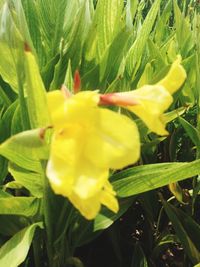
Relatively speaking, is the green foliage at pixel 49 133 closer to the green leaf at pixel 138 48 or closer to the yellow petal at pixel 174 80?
the green leaf at pixel 138 48

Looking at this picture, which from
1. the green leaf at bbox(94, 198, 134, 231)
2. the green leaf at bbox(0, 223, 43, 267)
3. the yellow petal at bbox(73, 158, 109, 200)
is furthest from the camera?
the green leaf at bbox(94, 198, 134, 231)

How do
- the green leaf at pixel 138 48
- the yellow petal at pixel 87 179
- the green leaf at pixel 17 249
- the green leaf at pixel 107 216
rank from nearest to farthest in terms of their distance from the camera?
the yellow petal at pixel 87 179, the green leaf at pixel 17 249, the green leaf at pixel 107 216, the green leaf at pixel 138 48

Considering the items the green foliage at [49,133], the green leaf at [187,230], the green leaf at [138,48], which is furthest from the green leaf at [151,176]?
the green leaf at [138,48]

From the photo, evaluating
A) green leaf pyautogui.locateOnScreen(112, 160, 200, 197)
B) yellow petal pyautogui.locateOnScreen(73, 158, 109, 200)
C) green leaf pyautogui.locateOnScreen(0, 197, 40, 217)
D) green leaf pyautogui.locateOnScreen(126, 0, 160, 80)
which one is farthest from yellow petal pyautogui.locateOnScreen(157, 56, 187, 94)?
green leaf pyautogui.locateOnScreen(126, 0, 160, 80)

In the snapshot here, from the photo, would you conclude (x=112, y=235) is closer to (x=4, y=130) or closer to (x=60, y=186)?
(x=4, y=130)

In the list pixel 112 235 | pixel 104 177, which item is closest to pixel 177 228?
pixel 112 235

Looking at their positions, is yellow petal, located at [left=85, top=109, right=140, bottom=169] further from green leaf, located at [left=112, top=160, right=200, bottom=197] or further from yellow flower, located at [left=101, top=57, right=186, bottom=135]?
green leaf, located at [left=112, top=160, right=200, bottom=197]
